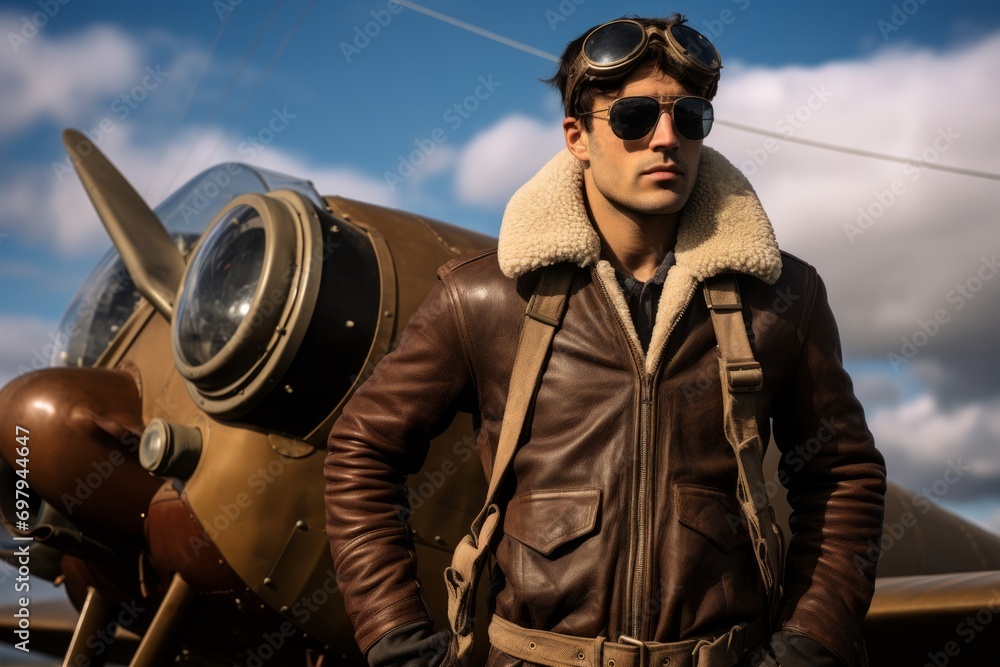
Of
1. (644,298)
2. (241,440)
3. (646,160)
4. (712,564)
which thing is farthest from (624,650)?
(241,440)

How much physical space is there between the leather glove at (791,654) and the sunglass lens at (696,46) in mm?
1087

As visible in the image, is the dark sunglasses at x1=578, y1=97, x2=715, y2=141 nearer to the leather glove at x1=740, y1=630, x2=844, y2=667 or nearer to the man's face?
the man's face

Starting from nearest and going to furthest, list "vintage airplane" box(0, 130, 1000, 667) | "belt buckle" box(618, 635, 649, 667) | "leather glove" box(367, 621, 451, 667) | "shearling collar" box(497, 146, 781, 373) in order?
"belt buckle" box(618, 635, 649, 667), "leather glove" box(367, 621, 451, 667), "shearling collar" box(497, 146, 781, 373), "vintage airplane" box(0, 130, 1000, 667)

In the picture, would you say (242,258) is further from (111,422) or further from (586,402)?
(586,402)

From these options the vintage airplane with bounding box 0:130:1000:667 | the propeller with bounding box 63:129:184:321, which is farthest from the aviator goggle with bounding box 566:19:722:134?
the propeller with bounding box 63:129:184:321

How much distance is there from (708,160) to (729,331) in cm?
44

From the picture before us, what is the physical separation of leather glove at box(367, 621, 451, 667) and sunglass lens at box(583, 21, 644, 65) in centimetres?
113

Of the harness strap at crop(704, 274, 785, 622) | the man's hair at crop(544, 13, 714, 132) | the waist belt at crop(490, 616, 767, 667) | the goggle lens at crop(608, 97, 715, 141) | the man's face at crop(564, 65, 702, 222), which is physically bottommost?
the waist belt at crop(490, 616, 767, 667)

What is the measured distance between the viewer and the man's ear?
2.08m

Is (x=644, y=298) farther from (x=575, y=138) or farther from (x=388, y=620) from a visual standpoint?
(x=388, y=620)

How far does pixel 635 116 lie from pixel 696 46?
21 centimetres

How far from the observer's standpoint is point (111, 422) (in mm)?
4105

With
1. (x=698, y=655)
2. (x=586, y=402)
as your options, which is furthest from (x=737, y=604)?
(x=586, y=402)

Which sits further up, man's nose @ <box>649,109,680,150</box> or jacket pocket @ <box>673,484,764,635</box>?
man's nose @ <box>649,109,680,150</box>
